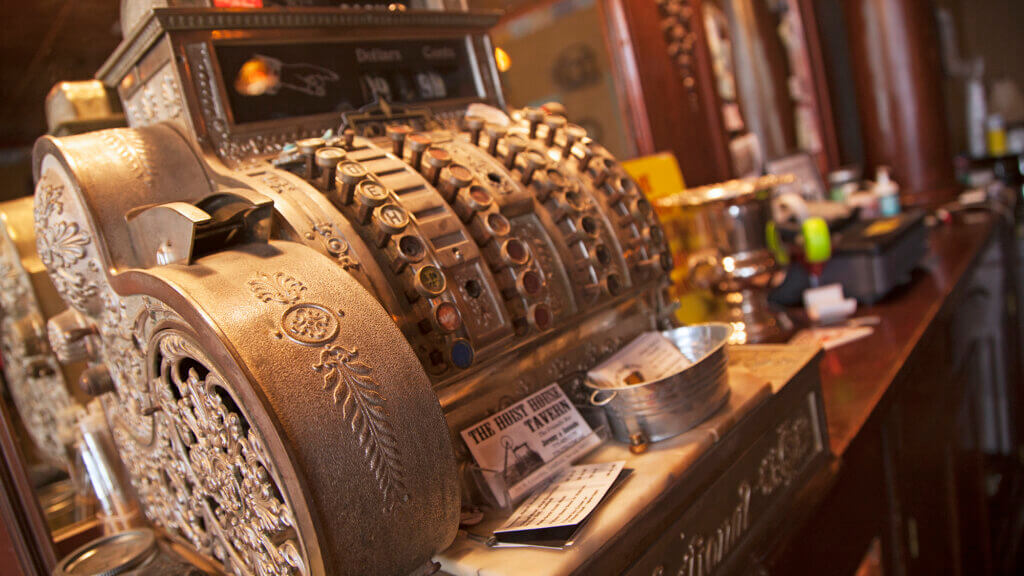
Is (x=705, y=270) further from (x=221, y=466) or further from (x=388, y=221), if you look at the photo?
(x=221, y=466)

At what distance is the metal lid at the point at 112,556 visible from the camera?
50.2 inches

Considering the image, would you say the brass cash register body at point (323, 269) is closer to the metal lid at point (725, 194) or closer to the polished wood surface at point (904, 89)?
the metal lid at point (725, 194)

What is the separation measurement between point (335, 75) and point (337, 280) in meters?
0.73

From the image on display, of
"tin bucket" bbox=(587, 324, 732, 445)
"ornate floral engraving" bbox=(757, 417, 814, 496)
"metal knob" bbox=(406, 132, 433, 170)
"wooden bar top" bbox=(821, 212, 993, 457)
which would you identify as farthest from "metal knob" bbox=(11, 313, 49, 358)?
"wooden bar top" bbox=(821, 212, 993, 457)

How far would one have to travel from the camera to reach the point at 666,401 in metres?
1.21

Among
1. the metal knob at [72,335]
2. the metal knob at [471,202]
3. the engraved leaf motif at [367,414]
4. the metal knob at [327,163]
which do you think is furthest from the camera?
the metal knob at [72,335]

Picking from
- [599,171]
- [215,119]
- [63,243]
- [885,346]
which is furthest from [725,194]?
[63,243]

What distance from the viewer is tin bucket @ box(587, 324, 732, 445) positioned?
47.5 inches

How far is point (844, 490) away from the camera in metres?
1.67

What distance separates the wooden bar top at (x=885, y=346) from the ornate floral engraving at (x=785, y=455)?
0.13 m

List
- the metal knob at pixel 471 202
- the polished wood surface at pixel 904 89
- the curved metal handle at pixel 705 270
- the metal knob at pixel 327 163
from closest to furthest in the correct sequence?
the metal knob at pixel 327 163
the metal knob at pixel 471 202
the curved metal handle at pixel 705 270
the polished wood surface at pixel 904 89

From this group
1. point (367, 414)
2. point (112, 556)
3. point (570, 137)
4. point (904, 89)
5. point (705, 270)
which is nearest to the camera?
point (367, 414)

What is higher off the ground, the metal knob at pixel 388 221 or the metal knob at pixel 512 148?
the metal knob at pixel 512 148

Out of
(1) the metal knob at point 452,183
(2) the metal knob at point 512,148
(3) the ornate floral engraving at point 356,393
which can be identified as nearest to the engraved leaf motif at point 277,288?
(3) the ornate floral engraving at point 356,393
